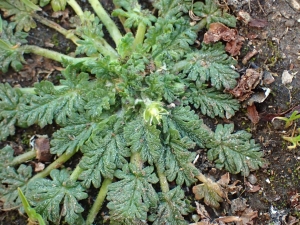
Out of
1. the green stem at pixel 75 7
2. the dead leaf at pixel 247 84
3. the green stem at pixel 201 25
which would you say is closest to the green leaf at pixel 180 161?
the dead leaf at pixel 247 84

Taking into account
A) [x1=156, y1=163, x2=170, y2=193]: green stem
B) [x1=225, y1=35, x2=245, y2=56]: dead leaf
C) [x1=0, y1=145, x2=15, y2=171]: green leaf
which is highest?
[x1=0, y1=145, x2=15, y2=171]: green leaf

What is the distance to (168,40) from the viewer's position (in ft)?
11.3

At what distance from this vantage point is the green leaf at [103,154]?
10.4ft

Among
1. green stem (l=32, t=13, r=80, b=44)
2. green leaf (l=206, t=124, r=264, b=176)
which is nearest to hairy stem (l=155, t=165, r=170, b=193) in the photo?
green leaf (l=206, t=124, r=264, b=176)

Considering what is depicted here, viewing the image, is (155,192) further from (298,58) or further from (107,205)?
(298,58)

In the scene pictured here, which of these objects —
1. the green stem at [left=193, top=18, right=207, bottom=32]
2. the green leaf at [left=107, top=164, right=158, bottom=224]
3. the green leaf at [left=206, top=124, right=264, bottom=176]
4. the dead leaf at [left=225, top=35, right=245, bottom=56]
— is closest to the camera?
the green leaf at [left=107, top=164, right=158, bottom=224]

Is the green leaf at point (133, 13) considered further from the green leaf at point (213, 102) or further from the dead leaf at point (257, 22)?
the dead leaf at point (257, 22)

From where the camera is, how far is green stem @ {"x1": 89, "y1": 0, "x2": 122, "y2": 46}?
3635 mm

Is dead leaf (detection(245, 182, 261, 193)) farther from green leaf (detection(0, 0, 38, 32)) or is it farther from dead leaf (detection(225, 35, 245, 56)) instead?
green leaf (detection(0, 0, 38, 32))

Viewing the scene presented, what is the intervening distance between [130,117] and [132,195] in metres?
0.59

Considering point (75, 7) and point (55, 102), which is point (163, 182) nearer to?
point (55, 102)

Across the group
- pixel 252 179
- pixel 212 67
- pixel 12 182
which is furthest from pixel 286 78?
pixel 12 182

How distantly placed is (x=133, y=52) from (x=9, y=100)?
0.98 metres

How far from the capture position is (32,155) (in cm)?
343
